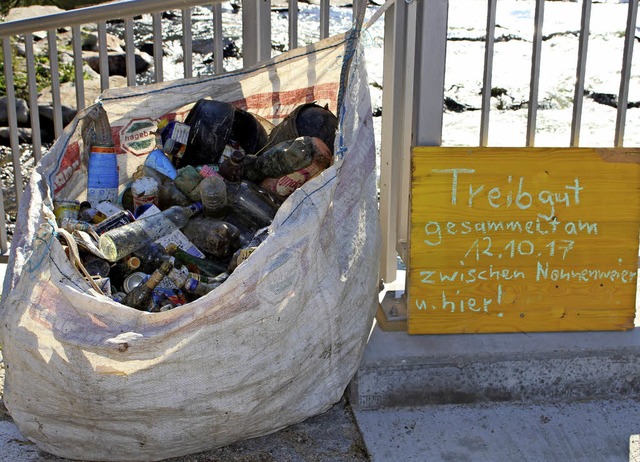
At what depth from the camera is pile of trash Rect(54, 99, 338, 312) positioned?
239 cm

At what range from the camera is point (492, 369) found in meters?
2.40

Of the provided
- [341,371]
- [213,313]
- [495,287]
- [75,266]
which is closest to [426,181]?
[495,287]

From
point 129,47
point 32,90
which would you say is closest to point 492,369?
point 129,47

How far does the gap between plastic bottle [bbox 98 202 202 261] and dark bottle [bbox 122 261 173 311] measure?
0.17 metres

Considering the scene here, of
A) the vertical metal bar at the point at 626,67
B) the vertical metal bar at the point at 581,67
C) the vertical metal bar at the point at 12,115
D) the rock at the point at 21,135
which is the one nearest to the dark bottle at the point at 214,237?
the vertical metal bar at the point at 12,115

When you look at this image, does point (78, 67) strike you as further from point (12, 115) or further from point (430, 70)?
point (430, 70)

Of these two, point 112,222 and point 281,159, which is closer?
point 112,222

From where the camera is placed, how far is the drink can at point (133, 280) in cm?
237

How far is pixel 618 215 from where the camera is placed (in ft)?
8.08

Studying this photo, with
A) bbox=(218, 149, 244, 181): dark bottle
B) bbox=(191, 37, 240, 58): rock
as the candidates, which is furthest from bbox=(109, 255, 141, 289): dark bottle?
bbox=(191, 37, 240, 58): rock

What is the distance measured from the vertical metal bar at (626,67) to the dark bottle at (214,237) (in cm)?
129

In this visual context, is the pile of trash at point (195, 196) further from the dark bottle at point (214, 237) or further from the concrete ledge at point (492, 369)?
the concrete ledge at point (492, 369)

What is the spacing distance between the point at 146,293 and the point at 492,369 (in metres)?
1.07

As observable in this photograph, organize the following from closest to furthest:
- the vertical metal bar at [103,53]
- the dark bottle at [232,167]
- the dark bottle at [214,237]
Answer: the dark bottle at [214,237] → the dark bottle at [232,167] → the vertical metal bar at [103,53]
